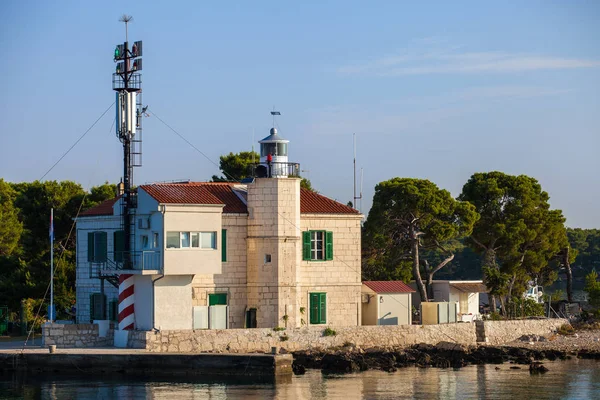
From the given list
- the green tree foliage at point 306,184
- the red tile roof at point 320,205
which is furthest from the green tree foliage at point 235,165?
the red tile roof at point 320,205

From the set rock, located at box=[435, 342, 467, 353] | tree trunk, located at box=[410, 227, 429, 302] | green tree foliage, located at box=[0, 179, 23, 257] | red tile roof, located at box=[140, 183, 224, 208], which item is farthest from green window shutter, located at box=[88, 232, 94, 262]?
green tree foliage, located at box=[0, 179, 23, 257]

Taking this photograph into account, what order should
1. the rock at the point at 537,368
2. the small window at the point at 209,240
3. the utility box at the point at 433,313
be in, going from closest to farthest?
1. the small window at the point at 209,240
2. the rock at the point at 537,368
3. the utility box at the point at 433,313

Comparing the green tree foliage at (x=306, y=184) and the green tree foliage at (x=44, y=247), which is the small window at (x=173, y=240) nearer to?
the green tree foliage at (x=44, y=247)

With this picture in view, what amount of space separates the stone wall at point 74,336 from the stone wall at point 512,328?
608 inches

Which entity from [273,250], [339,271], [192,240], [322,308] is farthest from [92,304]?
[339,271]

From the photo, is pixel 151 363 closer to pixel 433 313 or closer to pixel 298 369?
pixel 298 369

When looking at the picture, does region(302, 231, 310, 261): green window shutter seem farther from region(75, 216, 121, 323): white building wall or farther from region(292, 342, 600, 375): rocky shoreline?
region(75, 216, 121, 323): white building wall

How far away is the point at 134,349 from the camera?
118 feet

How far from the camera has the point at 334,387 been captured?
110 ft

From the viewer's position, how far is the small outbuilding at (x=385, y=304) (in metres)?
42.1

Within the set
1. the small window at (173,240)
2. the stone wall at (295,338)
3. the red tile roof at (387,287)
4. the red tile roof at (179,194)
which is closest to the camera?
the stone wall at (295,338)

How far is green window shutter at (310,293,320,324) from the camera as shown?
39.9m

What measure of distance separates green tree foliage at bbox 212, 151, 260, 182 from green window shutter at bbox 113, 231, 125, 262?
1677 centimetres

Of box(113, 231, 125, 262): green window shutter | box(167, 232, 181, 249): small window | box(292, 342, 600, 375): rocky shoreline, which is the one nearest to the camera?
box(167, 232, 181, 249): small window
